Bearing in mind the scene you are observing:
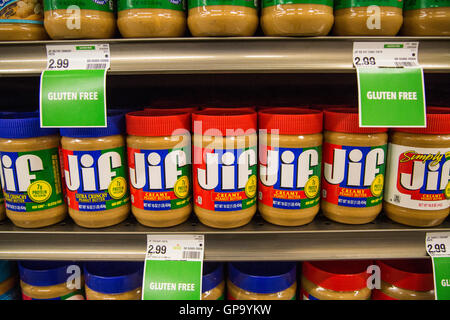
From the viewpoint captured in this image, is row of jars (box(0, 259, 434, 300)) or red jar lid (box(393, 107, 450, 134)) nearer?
red jar lid (box(393, 107, 450, 134))

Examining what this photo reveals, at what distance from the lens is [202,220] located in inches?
32.8

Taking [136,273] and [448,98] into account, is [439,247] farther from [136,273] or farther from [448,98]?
[136,273]

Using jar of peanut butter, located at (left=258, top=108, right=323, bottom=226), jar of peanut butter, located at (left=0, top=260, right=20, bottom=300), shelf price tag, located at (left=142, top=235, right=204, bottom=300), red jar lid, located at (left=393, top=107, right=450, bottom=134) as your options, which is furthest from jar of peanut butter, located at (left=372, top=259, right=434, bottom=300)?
jar of peanut butter, located at (left=0, top=260, right=20, bottom=300)

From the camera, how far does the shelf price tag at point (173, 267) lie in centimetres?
78

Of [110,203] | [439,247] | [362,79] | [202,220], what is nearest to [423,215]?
[439,247]

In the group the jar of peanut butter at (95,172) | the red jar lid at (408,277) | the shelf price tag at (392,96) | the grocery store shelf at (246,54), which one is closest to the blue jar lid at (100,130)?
the jar of peanut butter at (95,172)

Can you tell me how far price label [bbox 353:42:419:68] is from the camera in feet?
2.35

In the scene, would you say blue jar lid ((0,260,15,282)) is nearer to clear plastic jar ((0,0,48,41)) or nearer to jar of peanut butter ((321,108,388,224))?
clear plastic jar ((0,0,48,41))

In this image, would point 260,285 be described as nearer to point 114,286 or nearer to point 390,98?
point 114,286

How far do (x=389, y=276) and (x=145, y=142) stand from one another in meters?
0.76

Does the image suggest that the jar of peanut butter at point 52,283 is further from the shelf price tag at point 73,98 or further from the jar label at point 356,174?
the jar label at point 356,174

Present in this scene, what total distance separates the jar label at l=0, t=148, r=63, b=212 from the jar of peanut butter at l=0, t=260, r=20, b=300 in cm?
24

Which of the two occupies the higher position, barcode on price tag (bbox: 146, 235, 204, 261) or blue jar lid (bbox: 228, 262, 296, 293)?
barcode on price tag (bbox: 146, 235, 204, 261)
